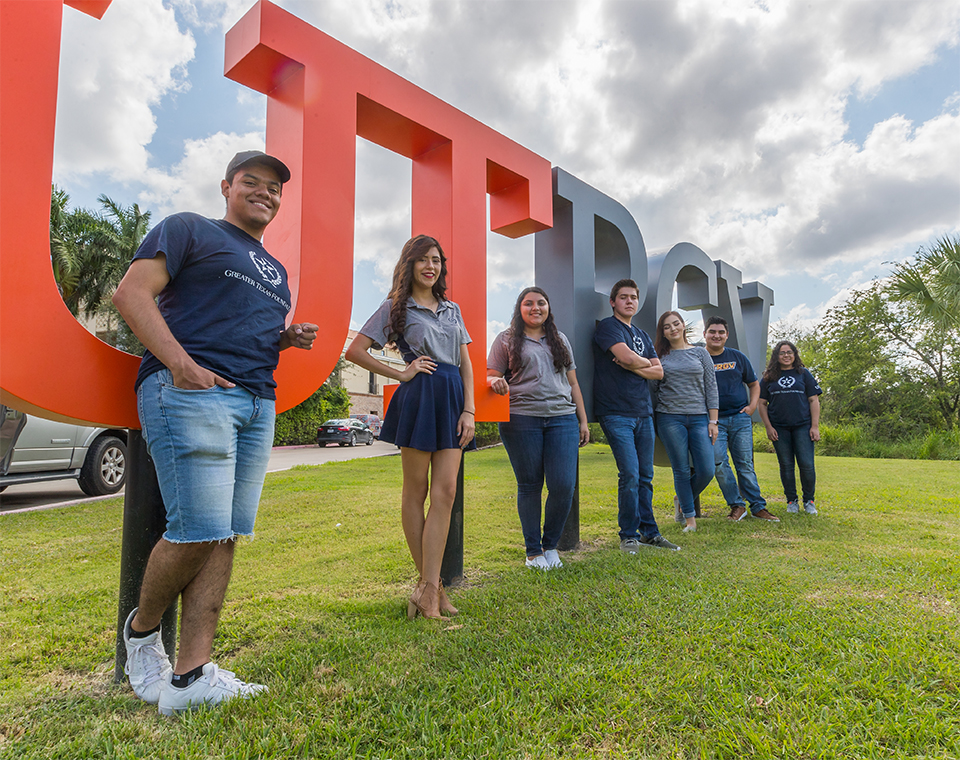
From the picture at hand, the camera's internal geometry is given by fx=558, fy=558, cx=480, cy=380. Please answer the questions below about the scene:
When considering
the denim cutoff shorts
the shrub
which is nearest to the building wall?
the shrub

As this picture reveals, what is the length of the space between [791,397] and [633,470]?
2718mm

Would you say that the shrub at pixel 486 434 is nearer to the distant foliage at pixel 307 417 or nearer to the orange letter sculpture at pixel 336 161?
the distant foliage at pixel 307 417

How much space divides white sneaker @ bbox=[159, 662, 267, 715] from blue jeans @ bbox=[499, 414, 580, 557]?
212 centimetres

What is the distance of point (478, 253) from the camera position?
12.6 ft

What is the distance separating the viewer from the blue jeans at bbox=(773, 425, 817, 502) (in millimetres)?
5766

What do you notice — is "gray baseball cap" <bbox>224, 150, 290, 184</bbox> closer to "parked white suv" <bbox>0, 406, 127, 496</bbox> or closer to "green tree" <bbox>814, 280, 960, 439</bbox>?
"parked white suv" <bbox>0, 406, 127, 496</bbox>

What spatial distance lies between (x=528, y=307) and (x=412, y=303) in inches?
47.0

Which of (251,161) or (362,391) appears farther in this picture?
(362,391)

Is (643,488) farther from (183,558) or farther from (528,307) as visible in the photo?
(183,558)

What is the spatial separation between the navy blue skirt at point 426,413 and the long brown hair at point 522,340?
3.35ft

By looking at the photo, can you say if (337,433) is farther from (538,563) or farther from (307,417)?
(538,563)

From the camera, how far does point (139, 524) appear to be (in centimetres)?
228

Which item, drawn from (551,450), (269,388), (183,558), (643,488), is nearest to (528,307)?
(551,450)

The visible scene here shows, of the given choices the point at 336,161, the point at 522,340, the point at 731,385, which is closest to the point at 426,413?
the point at 522,340
